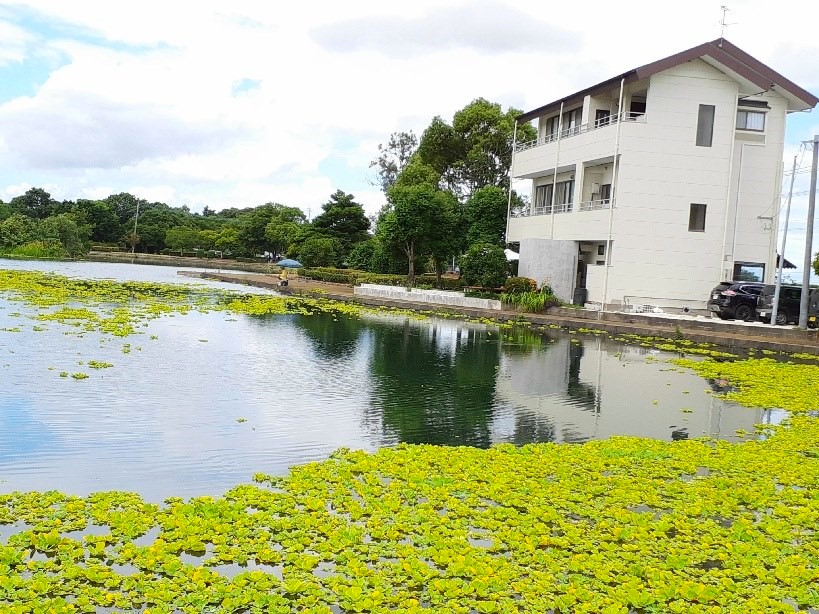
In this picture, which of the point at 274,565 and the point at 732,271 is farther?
the point at 732,271

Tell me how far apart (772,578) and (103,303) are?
24.2 metres

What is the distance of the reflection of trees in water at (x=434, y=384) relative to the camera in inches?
442

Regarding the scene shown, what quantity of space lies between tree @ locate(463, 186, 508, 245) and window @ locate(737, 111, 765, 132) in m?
12.7

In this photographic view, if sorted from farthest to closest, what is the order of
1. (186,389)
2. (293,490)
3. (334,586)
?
(186,389) → (293,490) → (334,586)

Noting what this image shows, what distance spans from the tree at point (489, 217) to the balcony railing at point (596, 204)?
23.5ft

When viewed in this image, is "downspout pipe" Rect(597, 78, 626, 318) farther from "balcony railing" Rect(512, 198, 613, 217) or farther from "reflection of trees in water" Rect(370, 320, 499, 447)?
"reflection of trees in water" Rect(370, 320, 499, 447)

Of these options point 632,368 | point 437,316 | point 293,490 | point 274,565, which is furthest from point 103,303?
point 274,565

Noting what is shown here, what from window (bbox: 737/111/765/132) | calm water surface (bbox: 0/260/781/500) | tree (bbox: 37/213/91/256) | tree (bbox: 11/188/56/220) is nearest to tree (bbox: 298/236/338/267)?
tree (bbox: 37/213/91/256)

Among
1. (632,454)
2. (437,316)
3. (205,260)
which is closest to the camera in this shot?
(632,454)

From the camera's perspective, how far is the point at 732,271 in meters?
31.9

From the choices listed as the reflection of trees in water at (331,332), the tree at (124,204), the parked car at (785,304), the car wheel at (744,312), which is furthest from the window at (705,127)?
the tree at (124,204)

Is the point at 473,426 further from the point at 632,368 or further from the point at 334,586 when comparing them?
the point at 632,368

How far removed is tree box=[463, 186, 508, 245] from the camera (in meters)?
40.6

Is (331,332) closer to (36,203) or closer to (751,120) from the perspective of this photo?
(751,120)
